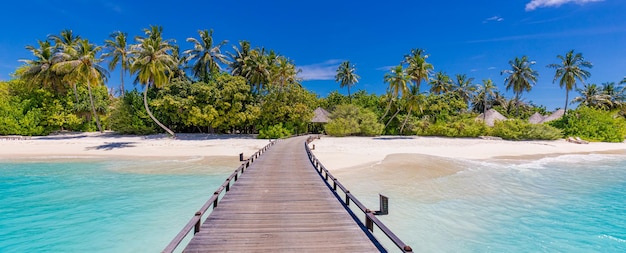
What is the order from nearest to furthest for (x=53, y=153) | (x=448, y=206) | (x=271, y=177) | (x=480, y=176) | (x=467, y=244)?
1. (x=467, y=244)
2. (x=448, y=206)
3. (x=271, y=177)
4. (x=480, y=176)
5. (x=53, y=153)

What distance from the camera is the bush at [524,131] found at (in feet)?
107

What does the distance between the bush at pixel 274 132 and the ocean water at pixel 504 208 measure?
757 inches

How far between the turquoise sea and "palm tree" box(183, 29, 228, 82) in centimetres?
2461

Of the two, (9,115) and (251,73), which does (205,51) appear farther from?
(9,115)

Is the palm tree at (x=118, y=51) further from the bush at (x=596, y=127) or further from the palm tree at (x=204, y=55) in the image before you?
the bush at (x=596, y=127)

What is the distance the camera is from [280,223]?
6.09 m

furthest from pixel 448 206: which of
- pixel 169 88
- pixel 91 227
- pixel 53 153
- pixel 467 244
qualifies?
pixel 169 88

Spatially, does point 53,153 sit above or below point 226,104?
below

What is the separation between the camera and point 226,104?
33.1m

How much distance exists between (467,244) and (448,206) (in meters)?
2.99

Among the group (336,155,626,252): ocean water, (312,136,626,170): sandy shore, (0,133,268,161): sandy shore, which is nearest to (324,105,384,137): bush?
(312,136,626,170): sandy shore

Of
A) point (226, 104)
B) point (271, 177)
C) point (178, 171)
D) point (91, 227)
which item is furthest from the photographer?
point (226, 104)

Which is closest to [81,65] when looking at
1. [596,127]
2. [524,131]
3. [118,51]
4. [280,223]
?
[118,51]

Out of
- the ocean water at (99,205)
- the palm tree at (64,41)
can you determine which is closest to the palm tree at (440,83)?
the ocean water at (99,205)
